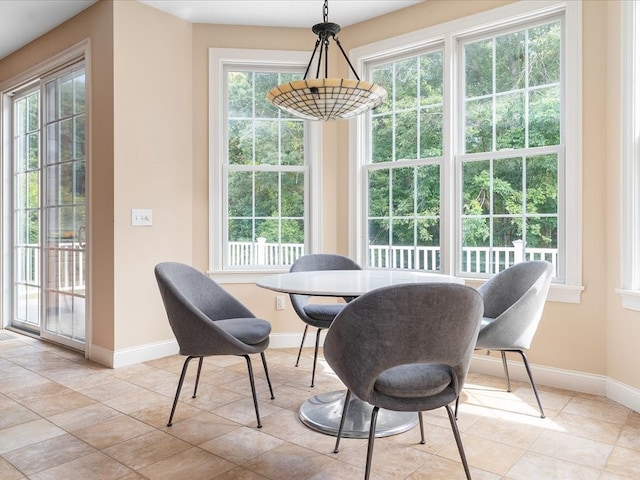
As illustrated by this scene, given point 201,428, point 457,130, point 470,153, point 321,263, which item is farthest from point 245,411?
point 457,130

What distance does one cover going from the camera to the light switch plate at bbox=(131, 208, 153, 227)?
11.9 ft

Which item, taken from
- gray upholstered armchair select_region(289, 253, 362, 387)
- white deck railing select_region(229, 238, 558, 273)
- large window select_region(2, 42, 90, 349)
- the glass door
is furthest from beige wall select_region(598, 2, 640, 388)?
the glass door

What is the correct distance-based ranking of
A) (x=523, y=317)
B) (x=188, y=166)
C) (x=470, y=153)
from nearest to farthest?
(x=523, y=317)
(x=470, y=153)
(x=188, y=166)

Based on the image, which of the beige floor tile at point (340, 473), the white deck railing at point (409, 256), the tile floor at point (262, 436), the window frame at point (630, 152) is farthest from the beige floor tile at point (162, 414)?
the window frame at point (630, 152)

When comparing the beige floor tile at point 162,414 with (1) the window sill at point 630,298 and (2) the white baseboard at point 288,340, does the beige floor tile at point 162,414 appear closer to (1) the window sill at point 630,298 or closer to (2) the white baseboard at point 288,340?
(2) the white baseboard at point 288,340

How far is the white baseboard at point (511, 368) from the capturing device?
2809mm

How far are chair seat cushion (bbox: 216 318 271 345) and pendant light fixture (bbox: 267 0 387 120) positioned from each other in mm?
1231

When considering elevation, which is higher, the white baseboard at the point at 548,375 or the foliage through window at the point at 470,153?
the foliage through window at the point at 470,153

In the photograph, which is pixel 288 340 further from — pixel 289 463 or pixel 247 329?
pixel 289 463

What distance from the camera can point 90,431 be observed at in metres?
2.41

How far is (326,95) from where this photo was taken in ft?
7.72

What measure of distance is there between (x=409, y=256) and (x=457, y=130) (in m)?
1.06

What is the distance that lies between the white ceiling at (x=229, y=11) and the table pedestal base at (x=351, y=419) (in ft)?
9.71

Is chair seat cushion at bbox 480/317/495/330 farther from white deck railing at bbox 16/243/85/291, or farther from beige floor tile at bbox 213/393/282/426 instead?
white deck railing at bbox 16/243/85/291
